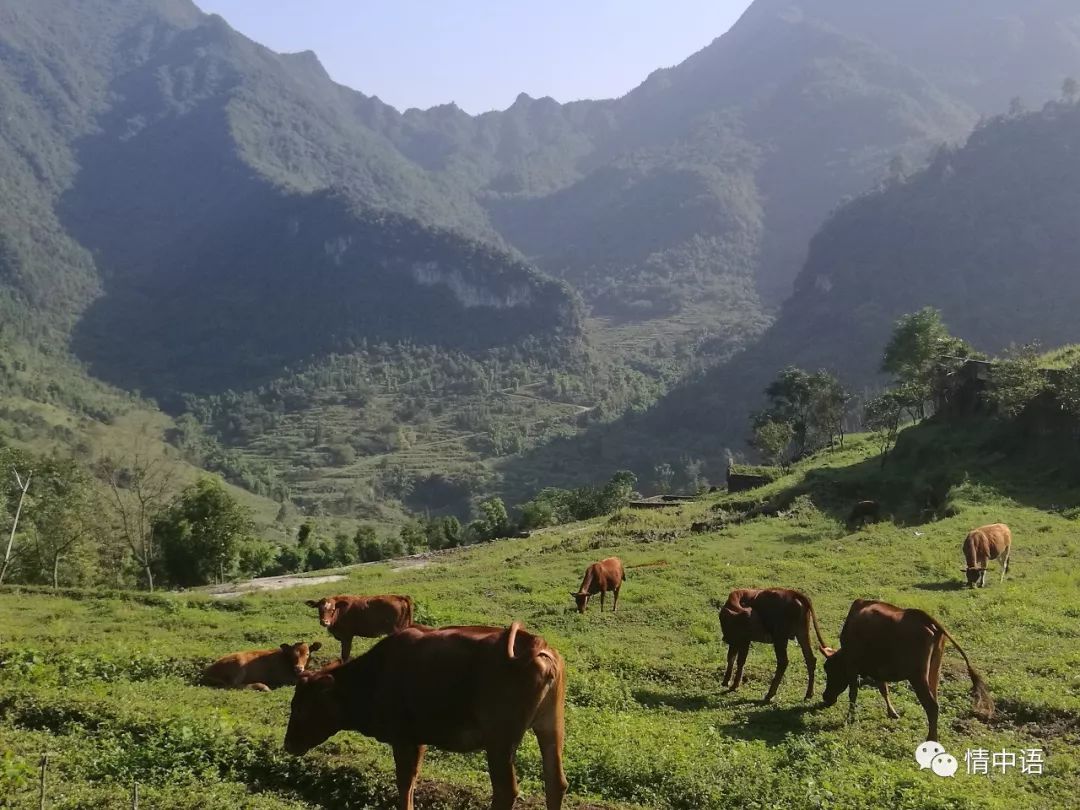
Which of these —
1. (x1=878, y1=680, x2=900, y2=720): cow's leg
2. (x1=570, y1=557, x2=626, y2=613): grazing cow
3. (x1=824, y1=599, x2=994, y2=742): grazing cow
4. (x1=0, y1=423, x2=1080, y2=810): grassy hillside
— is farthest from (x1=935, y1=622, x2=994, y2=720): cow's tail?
(x1=570, y1=557, x2=626, y2=613): grazing cow

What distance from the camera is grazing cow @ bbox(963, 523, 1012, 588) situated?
16.9m

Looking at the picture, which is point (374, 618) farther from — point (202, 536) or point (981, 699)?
point (202, 536)

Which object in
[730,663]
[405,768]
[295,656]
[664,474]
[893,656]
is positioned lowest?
[664,474]

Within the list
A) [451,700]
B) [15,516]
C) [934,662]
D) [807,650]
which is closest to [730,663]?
[807,650]

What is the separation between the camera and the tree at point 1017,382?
29672mm

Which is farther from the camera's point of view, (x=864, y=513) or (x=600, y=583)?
(x=864, y=513)

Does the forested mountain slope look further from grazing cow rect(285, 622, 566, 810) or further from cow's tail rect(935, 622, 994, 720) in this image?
grazing cow rect(285, 622, 566, 810)

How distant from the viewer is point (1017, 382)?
30.9 m

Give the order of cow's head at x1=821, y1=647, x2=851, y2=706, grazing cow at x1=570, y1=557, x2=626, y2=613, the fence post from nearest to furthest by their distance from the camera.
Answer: the fence post, cow's head at x1=821, y1=647, x2=851, y2=706, grazing cow at x1=570, y1=557, x2=626, y2=613

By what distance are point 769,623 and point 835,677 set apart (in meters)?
1.42

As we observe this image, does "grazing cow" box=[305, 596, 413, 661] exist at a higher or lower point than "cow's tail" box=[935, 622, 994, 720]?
lower

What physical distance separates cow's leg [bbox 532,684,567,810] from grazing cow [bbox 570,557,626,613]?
10.6 m

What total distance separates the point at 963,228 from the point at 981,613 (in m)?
178

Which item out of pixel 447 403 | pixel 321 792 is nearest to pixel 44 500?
pixel 321 792
